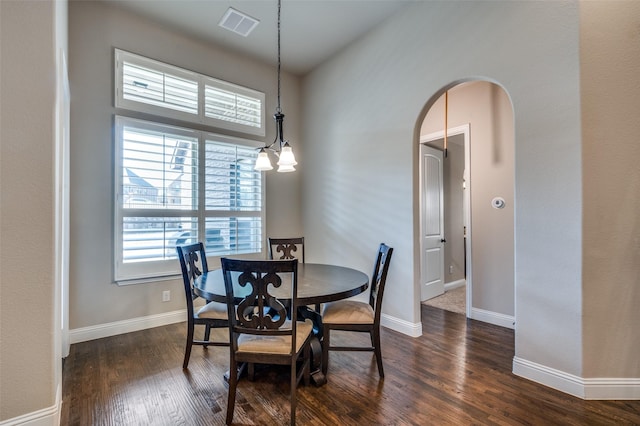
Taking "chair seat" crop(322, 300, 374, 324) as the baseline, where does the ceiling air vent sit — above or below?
above

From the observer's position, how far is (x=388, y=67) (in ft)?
10.8

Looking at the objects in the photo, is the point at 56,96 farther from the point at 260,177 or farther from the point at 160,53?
the point at 260,177

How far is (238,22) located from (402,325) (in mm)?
3731

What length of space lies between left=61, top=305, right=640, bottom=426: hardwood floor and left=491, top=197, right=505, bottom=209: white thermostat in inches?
59.8

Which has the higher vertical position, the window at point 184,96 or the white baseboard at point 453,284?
the window at point 184,96

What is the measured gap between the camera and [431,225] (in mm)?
4285

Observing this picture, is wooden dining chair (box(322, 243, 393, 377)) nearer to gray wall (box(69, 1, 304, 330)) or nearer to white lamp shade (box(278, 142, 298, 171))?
white lamp shade (box(278, 142, 298, 171))

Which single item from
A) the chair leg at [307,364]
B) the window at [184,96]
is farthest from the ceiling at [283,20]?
the chair leg at [307,364]

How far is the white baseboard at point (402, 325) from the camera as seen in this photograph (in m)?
3.01

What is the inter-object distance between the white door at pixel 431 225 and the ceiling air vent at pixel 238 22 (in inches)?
104

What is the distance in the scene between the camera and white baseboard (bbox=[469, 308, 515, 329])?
128 inches
